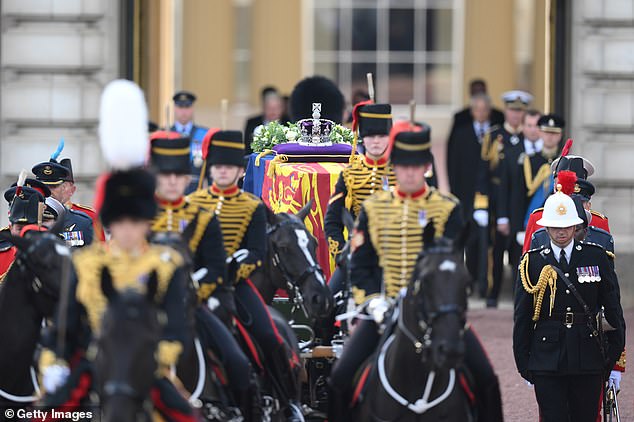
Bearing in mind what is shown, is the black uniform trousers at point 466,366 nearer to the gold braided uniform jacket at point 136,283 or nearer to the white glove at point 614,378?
the gold braided uniform jacket at point 136,283

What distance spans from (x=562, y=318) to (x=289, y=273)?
1625 millimetres

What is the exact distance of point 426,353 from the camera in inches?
324

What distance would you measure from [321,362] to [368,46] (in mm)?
20829

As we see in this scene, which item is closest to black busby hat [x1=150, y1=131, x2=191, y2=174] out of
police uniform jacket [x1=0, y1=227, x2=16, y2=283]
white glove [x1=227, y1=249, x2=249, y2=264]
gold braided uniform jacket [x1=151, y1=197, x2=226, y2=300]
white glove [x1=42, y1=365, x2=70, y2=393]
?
gold braided uniform jacket [x1=151, y1=197, x2=226, y2=300]

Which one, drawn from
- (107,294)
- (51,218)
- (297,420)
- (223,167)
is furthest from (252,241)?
(107,294)

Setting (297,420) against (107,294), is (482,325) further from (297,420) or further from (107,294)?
(107,294)

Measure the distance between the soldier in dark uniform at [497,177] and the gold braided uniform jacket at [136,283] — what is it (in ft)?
31.1

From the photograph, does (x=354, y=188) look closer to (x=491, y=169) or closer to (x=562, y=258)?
(x=562, y=258)

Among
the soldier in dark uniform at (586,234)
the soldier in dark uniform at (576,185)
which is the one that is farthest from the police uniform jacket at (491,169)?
the soldier in dark uniform at (586,234)

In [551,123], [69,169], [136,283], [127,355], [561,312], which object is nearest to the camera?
[127,355]

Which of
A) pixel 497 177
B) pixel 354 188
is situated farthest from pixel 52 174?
pixel 497 177

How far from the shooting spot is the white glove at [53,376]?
7.50 m

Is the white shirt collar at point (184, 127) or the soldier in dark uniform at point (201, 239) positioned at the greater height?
the white shirt collar at point (184, 127)

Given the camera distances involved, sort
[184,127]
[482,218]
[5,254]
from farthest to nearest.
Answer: [184,127] < [482,218] < [5,254]
